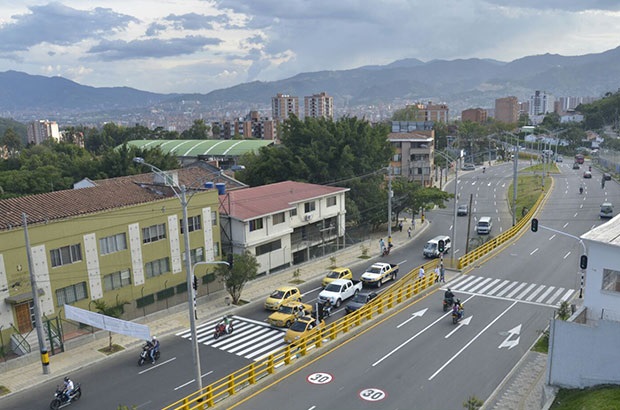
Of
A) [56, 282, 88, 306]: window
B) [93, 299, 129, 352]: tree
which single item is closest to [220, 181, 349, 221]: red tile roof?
[93, 299, 129, 352]: tree

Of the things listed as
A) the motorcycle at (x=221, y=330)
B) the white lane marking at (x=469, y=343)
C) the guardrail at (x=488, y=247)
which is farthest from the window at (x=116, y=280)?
the guardrail at (x=488, y=247)

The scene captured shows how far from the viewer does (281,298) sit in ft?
120

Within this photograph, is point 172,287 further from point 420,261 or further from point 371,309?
point 420,261

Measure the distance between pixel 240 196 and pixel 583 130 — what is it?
145249mm

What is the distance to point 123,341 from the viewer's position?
1240 inches

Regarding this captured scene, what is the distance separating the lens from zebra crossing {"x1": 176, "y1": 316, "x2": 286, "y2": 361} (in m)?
29.6

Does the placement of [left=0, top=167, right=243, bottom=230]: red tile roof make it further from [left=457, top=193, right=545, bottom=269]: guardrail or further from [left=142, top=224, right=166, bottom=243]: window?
[left=457, top=193, right=545, bottom=269]: guardrail

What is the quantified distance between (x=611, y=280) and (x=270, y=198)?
31.3m

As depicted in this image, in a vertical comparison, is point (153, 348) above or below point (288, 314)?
Result: above

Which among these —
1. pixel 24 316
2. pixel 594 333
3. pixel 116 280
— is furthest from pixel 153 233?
pixel 594 333

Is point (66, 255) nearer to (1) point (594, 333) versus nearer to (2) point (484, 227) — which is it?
(1) point (594, 333)

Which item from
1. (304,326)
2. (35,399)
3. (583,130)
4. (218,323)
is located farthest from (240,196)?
(583,130)

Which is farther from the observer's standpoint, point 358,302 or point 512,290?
point 512,290

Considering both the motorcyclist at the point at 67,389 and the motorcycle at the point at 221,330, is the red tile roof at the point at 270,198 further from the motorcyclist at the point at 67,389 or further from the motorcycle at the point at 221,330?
the motorcyclist at the point at 67,389
